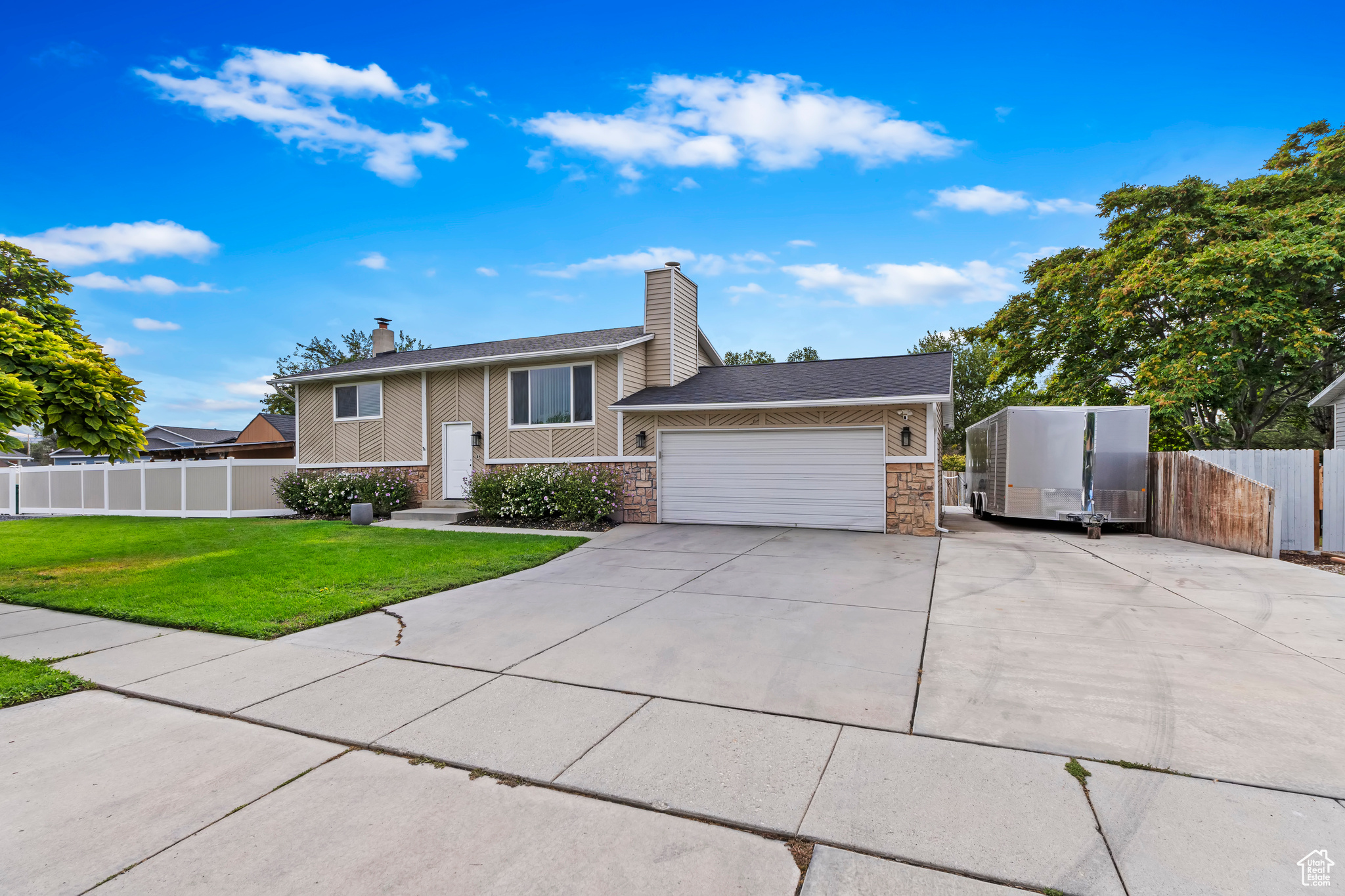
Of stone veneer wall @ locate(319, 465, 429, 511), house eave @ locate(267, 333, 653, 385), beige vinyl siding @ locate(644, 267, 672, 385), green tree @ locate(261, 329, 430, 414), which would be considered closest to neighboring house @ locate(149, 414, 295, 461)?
house eave @ locate(267, 333, 653, 385)

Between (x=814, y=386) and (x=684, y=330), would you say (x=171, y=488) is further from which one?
(x=814, y=386)

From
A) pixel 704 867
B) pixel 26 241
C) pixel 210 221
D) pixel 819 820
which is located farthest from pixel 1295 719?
pixel 26 241

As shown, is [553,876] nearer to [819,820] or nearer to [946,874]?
[819,820]

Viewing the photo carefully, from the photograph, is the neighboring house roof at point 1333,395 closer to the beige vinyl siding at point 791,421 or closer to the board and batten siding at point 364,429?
the beige vinyl siding at point 791,421

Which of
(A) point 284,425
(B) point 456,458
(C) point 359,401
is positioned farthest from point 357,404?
A: (A) point 284,425

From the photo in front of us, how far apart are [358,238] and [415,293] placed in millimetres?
4716

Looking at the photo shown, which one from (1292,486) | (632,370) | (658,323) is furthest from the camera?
(658,323)

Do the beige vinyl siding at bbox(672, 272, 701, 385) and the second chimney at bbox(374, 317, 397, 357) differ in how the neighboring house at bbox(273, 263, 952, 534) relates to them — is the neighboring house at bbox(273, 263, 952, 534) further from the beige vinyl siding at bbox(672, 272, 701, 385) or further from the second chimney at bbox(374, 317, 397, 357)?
the second chimney at bbox(374, 317, 397, 357)

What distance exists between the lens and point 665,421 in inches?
513

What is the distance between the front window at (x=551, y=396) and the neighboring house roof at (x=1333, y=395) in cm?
1433

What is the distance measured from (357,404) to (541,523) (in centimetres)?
729

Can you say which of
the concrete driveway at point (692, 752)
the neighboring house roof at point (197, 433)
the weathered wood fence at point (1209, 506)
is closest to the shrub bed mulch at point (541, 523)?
the concrete driveway at point (692, 752)

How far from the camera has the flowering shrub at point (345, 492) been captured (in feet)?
49.3

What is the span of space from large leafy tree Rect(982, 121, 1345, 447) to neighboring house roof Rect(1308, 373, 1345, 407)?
2.81 m
